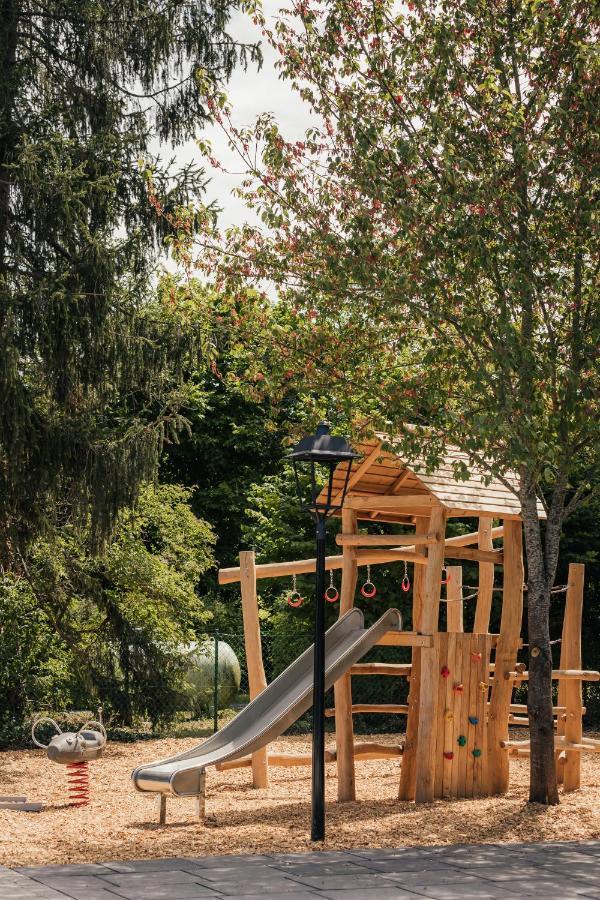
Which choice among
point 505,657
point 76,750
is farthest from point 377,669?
point 76,750

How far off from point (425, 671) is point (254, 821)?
6.27 feet

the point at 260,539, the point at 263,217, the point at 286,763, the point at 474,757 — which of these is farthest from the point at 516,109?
the point at 260,539

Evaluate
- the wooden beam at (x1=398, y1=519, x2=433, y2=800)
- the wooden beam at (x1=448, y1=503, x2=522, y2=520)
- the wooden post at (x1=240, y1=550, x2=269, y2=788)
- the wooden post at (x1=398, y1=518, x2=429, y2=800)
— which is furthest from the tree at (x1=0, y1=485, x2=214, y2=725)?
the wooden beam at (x1=448, y1=503, x2=522, y2=520)

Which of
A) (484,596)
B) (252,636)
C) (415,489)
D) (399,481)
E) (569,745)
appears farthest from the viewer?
(484,596)

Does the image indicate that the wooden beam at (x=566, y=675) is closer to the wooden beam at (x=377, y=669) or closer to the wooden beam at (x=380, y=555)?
the wooden beam at (x=377, y=669)

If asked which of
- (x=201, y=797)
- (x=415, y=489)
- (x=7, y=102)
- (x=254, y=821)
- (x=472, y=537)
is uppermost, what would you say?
(x=7, y=102)

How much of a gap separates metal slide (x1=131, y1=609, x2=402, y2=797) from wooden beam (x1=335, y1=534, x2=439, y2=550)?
2.05 ft

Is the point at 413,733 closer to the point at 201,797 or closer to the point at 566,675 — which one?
the point at 566,675

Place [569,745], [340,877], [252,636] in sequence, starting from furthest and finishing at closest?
[252,636] < [569,745] < [340,877]

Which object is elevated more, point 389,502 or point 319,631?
point 389,502

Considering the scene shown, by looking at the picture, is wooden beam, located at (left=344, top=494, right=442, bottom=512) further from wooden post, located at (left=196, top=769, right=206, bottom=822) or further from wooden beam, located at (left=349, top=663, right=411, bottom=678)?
wooden post, located at (left=196, top=769, right=206, bottom=822)

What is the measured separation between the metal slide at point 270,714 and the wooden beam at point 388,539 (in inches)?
24.6

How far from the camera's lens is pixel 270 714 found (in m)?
9.80

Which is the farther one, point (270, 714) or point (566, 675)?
point (566, 675)
